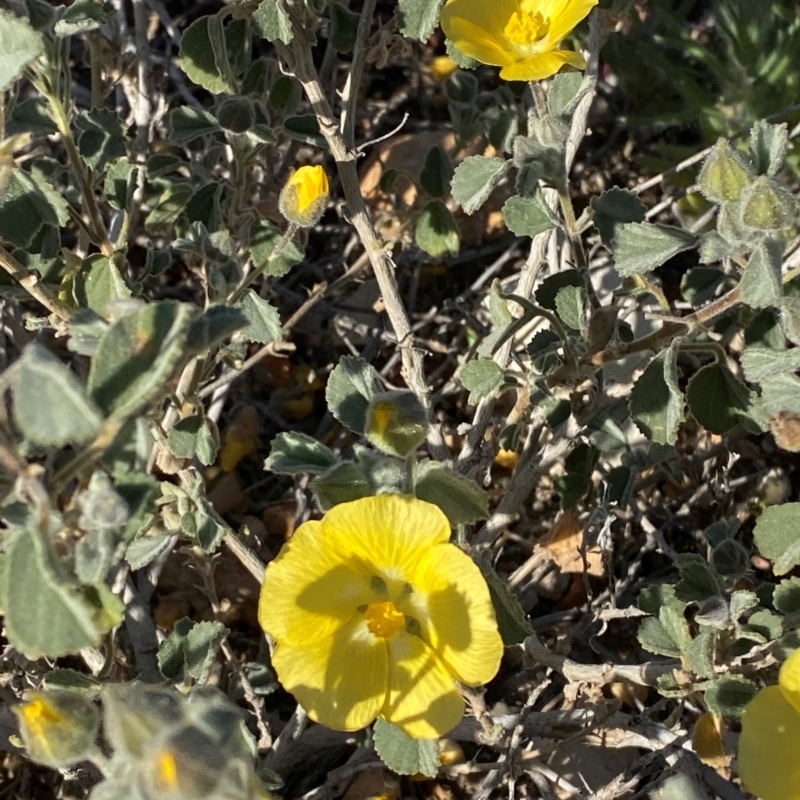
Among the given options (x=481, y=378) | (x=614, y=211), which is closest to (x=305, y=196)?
(x=481, y=378)

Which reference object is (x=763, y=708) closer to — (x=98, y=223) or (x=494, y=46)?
(x=494, y=46)

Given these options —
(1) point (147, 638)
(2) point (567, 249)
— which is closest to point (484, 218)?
(2) point (567, 249)

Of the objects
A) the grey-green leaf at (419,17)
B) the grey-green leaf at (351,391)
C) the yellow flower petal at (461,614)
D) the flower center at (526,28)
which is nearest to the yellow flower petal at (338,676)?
the yellow flower petal at (461,614)

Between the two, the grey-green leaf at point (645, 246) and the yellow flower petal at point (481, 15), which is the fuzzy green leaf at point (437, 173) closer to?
the yellow flower petal at point (481, 15)

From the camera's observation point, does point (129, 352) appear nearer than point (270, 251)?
Yes

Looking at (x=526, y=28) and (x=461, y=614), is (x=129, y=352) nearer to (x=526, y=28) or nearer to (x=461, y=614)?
(x=461, y=614)

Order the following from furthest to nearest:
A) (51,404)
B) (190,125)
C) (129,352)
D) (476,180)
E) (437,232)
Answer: (437,232) < (190,125) < (476,180) < (129,352) < (51,404)
